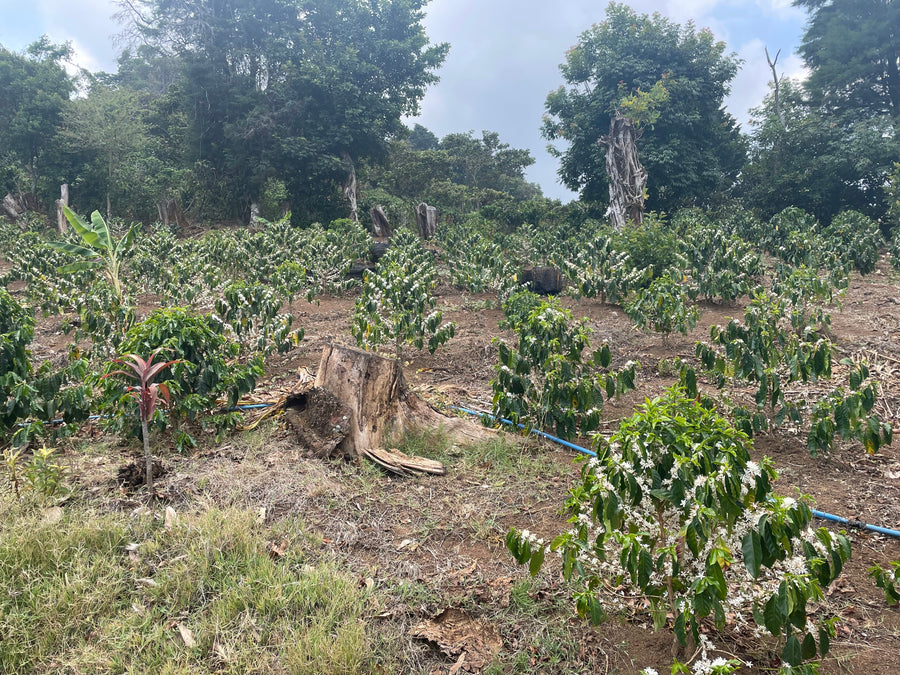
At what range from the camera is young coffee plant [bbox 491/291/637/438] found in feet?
14.3

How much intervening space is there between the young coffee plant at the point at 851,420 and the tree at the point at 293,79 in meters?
20.6

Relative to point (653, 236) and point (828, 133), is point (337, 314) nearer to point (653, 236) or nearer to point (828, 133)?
point (653, 236)

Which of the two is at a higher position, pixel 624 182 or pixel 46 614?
pixel 624 182

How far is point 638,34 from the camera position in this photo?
71.3 feet

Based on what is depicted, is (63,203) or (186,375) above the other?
(63,203)

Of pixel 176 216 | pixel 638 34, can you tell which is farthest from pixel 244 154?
pixel 638 34

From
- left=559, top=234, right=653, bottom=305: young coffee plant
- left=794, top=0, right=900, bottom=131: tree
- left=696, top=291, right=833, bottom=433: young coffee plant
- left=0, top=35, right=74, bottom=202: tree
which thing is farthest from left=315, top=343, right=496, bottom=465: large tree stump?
left=0, top=35, right=74, bottom=202: tree

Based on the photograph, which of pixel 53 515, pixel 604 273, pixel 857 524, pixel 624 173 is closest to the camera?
pixel 53 515

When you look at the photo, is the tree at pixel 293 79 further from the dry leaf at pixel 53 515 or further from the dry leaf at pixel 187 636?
the dry leaf at pixel 187 636

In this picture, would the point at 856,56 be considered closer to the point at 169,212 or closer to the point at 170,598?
the point at 170,598

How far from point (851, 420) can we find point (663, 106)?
20.5m

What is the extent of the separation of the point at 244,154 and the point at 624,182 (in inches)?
597

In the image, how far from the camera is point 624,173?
19.4 m

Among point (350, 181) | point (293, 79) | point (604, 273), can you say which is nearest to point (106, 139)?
point (293, 79)
